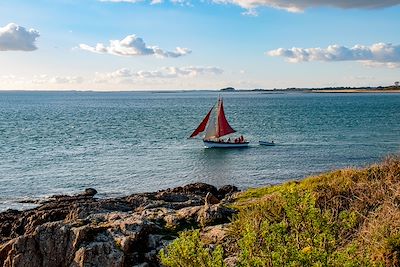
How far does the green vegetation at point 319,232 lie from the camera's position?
246 inches

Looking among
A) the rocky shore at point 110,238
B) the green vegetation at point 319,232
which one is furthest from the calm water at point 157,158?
the green vegetation at point 319,232

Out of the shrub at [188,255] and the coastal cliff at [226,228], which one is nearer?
the shrub at [188,255]

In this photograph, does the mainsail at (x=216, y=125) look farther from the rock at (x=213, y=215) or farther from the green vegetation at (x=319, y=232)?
the rock at (x=213, y=215)

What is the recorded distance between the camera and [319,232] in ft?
24.5

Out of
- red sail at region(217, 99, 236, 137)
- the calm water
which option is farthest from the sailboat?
the calm water

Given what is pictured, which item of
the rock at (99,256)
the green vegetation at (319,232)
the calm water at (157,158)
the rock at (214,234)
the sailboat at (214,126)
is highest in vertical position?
the green vegetation at (319,232)

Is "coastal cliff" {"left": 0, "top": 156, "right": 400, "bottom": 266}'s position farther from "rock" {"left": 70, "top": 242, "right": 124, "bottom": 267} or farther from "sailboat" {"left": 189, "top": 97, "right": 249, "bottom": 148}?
"sailboat" {"left": 189, "top": 97, "right": 249, "bottom": 148}

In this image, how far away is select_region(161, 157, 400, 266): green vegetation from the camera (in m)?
6.24

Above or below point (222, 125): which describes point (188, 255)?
above

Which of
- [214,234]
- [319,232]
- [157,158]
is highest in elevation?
[319,232]

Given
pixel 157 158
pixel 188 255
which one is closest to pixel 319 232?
pixel 188 255

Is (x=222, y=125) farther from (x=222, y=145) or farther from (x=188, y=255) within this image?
(x=188, y=255)

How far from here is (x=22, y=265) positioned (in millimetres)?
12445

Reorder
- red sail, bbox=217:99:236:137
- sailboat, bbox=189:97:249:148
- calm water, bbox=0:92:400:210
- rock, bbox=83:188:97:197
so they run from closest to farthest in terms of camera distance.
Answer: rock, bbox=83:188:97:197, calm water, bbox=0:92:400:210, sailboat, bbox=189:97:249:148, red sail, bbox=217:99:236:137
